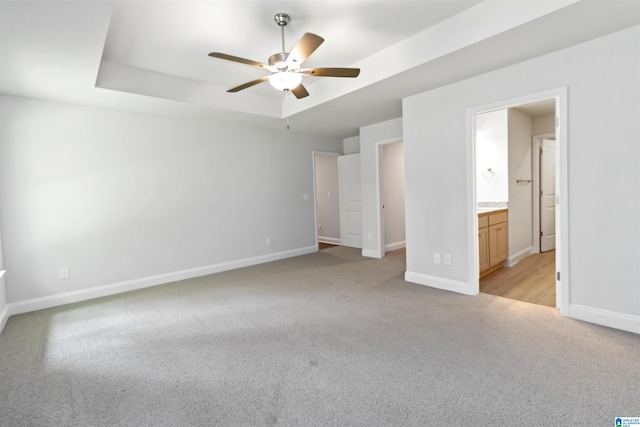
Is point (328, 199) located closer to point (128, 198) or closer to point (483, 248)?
point (483, 248)

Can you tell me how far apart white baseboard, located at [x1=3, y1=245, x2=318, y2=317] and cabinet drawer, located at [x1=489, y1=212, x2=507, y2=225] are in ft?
11.2

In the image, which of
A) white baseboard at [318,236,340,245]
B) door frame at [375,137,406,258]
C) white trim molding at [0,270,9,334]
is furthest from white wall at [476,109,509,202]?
white trim molding at [0,270,9,334]

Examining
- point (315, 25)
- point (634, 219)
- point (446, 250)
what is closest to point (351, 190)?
point (446, 250)

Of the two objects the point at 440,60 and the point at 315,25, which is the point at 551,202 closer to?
the point at 440,60

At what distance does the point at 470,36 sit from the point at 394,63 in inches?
30.0

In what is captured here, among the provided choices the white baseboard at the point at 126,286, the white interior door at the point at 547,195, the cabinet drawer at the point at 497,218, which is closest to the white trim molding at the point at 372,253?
the white baseboard at the point at 126,286

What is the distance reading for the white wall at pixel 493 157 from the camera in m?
4.73

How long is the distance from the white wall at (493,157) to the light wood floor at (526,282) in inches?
42.0

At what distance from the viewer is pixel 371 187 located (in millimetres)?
5645

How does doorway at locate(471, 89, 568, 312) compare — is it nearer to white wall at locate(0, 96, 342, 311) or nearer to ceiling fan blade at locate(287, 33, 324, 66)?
ceiling fan blade at locate(287, 33, 324, 66)

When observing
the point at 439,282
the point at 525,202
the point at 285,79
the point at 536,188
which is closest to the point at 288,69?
the point at 285,79

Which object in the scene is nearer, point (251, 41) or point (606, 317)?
point (606, 317)

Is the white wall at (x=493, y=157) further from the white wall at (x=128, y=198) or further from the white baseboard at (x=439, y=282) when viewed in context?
the white wall at (x=128, y=198)

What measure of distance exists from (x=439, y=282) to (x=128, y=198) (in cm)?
412
